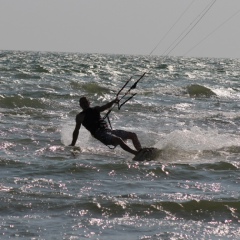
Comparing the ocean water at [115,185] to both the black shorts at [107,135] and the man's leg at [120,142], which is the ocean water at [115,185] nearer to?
the man's leg at [120,142]

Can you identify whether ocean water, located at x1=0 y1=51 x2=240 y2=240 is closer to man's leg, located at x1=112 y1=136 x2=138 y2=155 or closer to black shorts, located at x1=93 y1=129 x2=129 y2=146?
man's leg, located at x1=112 y1=136 x2=138 y2=155

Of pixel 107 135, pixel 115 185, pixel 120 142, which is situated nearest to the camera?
pixel 115 185

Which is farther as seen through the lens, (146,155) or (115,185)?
(146,155)

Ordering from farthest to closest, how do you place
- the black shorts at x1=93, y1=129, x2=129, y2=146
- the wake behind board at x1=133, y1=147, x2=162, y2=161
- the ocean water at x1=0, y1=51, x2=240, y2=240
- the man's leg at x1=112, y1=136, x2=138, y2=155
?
the black shorts at x1=93, y1=129, x2=129, y2=146, the man's leg at x1=112, y1=136, x2=138, y2=155, the wake behind board at x1=133, y1=147, x2=162, y2=161, the ocean water at x1=0, y1=51, x2=240, y2=240

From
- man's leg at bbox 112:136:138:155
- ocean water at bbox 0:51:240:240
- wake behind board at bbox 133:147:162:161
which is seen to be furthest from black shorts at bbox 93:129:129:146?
wake behind board at bbox 133:147:162:161

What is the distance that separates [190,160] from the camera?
39.5 ft

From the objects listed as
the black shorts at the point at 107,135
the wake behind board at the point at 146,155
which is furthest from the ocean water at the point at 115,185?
the black shorts at the point at 107,135

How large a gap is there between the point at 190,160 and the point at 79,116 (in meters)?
2.15

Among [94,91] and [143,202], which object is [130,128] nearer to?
[143,202]

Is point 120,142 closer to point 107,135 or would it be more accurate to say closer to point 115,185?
point 107,135

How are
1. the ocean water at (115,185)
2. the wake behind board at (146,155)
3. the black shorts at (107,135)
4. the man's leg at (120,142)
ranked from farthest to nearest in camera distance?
the black shorts at (107,135), the man's leg at (120,142), the wake behind board at (146,155), the ocean water at (115,185)

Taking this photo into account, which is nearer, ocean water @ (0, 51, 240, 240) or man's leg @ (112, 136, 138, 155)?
ocean water @ (0, 51, 240, 240)

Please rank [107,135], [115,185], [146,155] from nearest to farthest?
[115,185] < [146,155] < [107,135]

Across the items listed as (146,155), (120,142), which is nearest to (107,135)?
(120,142)
